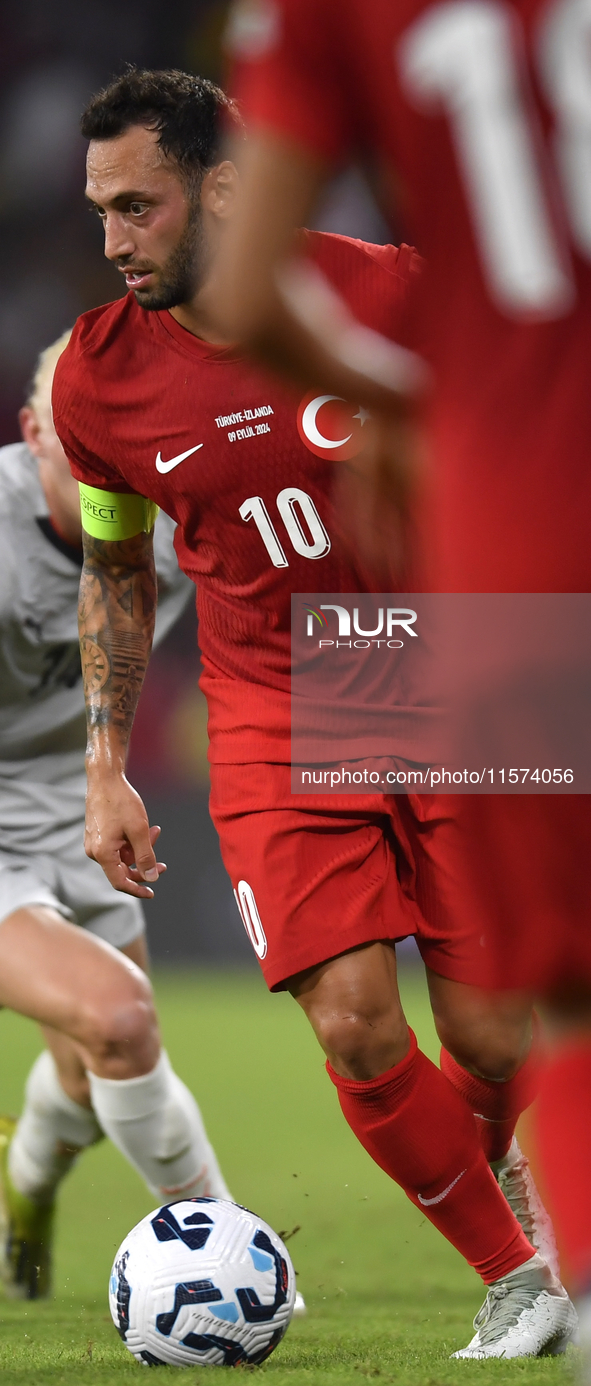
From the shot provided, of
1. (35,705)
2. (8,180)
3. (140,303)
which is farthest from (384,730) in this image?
(8,180)

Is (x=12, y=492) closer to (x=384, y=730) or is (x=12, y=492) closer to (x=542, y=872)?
(x=384, y=730)

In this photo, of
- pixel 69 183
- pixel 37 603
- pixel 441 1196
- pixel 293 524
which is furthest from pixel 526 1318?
pixel 69 183

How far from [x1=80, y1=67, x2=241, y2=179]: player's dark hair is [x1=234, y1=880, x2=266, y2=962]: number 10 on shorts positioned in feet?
3.98

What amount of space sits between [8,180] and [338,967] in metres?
11.1

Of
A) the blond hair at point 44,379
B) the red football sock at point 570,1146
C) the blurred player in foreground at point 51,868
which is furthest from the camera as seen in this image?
the blond hair at point 44,379

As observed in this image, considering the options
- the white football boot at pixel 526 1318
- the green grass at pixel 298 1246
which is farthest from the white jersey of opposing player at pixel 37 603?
the white football boot at pixel 526 1318

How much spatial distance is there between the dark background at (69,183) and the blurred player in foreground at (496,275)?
1033cm

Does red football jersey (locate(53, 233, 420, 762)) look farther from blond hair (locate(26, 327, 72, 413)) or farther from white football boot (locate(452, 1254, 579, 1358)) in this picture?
white football boot (locate(452, 1254, 579, 1358))

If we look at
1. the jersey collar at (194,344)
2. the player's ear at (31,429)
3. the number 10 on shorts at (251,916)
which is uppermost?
the jersey collar at (194,344)

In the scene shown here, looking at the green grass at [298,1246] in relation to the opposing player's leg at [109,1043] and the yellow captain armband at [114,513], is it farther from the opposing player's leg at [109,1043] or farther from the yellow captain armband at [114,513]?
the yellow captain armband at [114,513]

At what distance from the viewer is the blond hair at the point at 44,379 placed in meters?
3.60

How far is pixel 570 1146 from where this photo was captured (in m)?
1.22

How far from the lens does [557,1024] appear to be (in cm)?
128

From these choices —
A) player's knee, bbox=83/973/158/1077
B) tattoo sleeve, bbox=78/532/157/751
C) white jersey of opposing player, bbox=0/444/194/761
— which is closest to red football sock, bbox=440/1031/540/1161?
player's knee, bbox=83/973/158/1077
